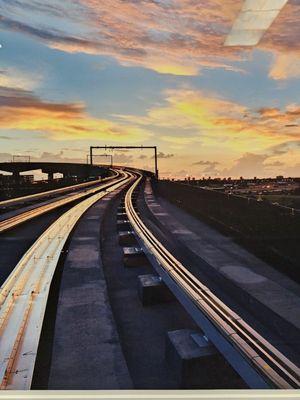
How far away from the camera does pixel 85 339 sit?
4.08 metres

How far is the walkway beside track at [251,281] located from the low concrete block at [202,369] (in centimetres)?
130

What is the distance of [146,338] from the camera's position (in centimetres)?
454

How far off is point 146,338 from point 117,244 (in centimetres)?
554

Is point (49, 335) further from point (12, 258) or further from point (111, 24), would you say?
point (111, 24)

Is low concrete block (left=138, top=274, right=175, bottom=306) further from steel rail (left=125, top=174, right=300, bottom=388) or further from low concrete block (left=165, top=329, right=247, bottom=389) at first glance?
low concrete block (left=165, top=329, right=247, bottom=389)

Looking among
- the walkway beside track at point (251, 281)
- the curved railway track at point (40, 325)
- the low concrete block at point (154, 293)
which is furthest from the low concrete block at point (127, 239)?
the low concrete block at point (154, 293)

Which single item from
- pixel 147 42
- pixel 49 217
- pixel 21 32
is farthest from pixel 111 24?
pixel 49 217

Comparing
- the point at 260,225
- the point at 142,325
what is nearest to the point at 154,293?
the point at 142,325

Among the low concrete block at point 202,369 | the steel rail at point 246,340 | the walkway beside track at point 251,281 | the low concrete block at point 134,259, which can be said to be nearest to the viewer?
the steel rail at point 246,340

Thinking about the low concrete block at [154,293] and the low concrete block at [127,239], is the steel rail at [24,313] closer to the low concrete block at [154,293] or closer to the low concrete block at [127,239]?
the low concrete block at [154,293]

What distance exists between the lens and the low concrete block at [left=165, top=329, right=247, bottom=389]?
11.0 ft

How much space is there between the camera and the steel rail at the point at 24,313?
3.22 metres

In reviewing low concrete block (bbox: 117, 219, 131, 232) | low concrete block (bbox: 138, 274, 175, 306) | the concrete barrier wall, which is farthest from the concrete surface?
low concrete block (bbox: 117, 219, 131, 232)

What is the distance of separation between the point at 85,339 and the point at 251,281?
362 cm
